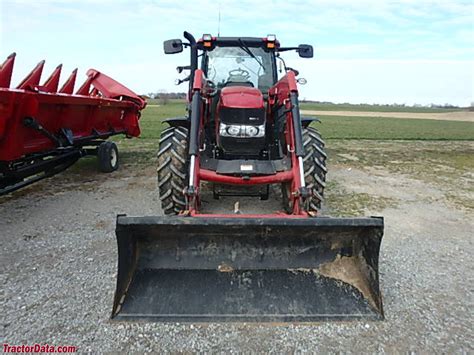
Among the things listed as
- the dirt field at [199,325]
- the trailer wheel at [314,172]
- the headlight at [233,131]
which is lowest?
the dirt field at [199,325]

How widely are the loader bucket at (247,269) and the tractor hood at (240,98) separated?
184cm

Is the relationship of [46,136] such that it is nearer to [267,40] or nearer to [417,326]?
[267,40]

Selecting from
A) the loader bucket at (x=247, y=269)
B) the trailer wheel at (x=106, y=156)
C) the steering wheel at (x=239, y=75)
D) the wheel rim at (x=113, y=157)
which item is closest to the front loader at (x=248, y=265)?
the loader bucket at (x=247, y=269)

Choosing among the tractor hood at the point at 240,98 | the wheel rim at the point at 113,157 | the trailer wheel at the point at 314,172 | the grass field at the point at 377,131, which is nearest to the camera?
the tractor hood at the point at 240,98

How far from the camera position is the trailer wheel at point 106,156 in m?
7.15

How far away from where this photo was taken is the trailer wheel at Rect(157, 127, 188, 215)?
4.21m

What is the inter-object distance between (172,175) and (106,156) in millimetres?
3543

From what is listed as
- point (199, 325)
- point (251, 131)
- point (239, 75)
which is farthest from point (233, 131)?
point (199, 325)

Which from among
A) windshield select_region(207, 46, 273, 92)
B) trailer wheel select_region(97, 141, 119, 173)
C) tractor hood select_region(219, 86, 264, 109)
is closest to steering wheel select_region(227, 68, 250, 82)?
windshield select_region(207, 46, 273, 92)

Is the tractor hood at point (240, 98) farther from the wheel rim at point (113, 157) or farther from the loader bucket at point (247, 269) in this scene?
the wheel rim at point (113, 157)

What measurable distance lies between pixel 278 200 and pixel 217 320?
317 cm

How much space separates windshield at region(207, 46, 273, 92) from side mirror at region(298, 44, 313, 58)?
536 mm

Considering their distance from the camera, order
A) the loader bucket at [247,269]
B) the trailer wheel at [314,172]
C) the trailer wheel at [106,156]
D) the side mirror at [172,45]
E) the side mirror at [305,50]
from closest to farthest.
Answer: the loader bucket at [247,269] < the trailer wheel at [314,172] < the side mirror at [172,45] < the side mirror at [305,50] < the trailer wheel at [106,156]

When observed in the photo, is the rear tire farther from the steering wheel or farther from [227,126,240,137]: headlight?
the steering wheel
